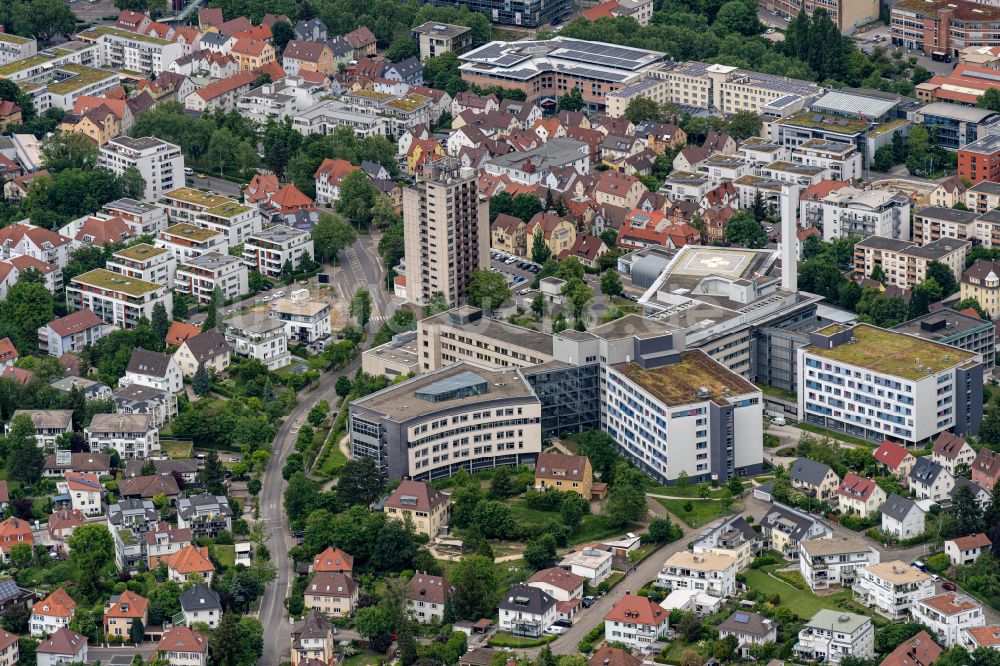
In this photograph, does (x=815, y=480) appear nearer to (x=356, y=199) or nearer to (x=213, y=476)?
(x=213, y=476)

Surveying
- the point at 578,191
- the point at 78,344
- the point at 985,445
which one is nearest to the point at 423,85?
the point at 578,191

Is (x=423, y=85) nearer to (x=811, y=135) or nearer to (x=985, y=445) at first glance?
(x=811, y=135)

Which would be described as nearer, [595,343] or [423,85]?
[595,343]

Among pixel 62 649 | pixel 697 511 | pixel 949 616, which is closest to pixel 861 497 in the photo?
pixel 697 511

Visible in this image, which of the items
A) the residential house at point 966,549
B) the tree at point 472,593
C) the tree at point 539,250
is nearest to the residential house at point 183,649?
the tree at point 472,593

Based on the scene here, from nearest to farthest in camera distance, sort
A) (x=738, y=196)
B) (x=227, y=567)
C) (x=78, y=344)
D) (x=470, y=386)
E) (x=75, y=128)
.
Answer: (x=227, y=567) → (x=470, y=386) → (x=78, y=344) → (x=738, y=196) → (x=75, y=128)

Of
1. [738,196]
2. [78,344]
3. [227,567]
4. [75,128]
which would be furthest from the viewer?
[75,128]
